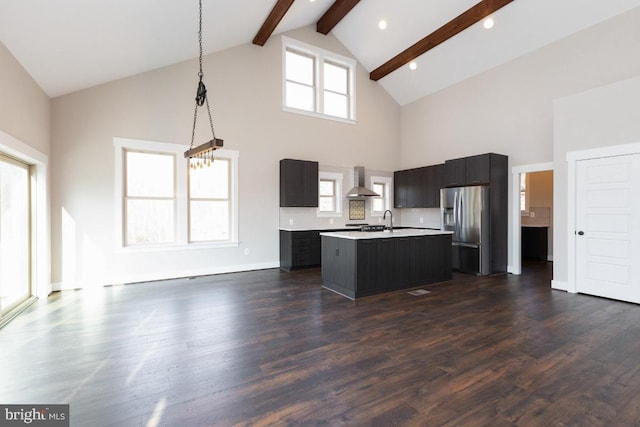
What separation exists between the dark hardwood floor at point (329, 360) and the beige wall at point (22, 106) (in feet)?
7.09

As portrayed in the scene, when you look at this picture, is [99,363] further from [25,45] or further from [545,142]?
[545,142]

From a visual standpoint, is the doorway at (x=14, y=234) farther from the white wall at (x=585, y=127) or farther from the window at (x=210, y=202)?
the white wall at (x=585, y=127)

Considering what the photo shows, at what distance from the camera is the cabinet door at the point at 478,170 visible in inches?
228

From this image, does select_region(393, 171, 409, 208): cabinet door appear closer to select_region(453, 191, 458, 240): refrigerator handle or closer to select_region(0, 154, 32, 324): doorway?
select_region(453, 191, 458, 240): refrigerator handle

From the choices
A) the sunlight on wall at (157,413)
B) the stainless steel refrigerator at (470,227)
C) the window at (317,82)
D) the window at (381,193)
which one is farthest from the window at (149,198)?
the stainless steel refrigerator at (470,227)

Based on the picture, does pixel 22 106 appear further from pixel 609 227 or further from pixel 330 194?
pixel 609 227

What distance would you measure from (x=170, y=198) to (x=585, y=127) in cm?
680

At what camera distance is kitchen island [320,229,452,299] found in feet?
14.1

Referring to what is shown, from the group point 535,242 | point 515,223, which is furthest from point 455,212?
point 535,242

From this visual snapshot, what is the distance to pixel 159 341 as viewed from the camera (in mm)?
2898

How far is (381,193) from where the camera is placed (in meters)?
8.34

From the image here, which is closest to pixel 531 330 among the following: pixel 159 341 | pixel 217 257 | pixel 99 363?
pixel 159 341

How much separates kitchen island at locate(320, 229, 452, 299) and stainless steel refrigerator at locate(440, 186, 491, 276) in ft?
2.95

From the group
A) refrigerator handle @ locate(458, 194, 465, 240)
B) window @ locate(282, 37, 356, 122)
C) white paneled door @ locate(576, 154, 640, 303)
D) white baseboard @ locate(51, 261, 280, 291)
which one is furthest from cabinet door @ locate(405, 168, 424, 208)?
white baseboard @ locate(51, 261, 280, 291)
